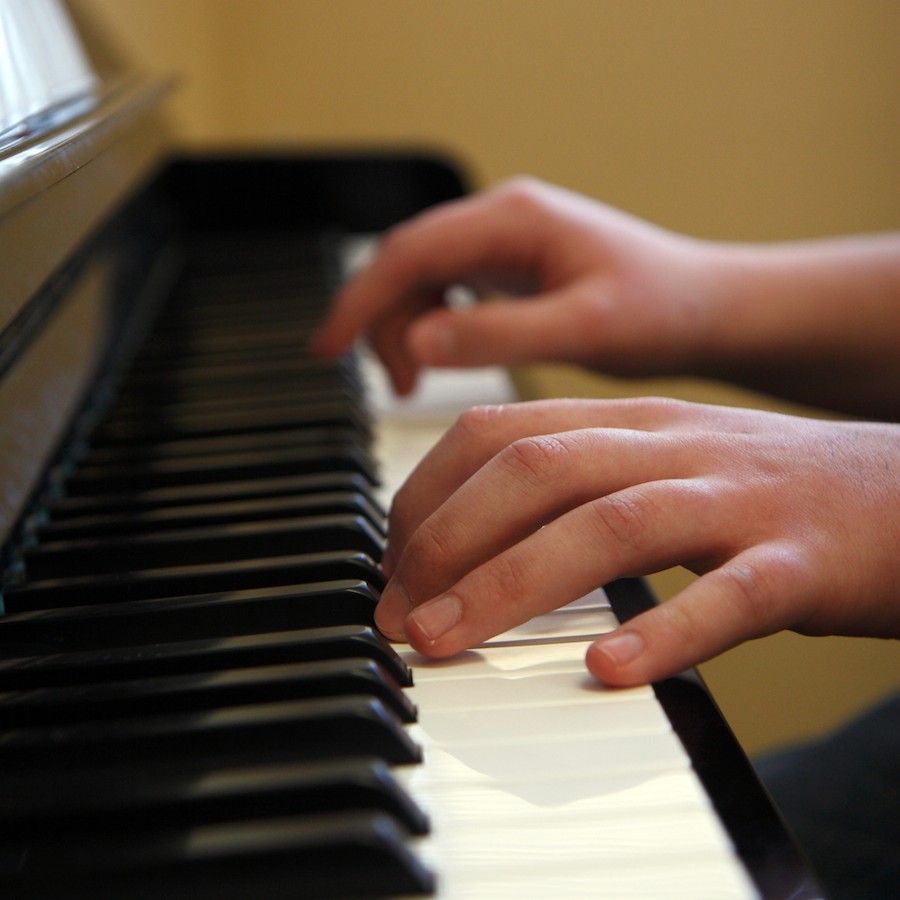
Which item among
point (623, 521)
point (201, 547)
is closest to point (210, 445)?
point (201, 547)

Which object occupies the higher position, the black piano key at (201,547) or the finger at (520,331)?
the black piano key at (201,547)

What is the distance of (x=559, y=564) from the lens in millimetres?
488

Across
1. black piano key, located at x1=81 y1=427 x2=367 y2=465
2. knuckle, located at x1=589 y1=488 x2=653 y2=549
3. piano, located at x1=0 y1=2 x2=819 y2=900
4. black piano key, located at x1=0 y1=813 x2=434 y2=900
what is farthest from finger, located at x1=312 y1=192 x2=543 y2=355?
black piano key, located at x1=0 y1=813 x2=434 y2=900

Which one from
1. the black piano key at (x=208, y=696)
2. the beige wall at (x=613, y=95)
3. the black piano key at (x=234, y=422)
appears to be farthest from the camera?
the beige wall at (x=613, y=95)

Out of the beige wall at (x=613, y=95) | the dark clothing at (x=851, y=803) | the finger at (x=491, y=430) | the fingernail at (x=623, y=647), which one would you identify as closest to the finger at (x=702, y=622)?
the fingernail at (x=623, y=647)

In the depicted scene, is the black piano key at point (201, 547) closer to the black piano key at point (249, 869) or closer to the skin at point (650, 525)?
the skin at point (650, 525)

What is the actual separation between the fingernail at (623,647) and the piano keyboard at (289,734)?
18mm

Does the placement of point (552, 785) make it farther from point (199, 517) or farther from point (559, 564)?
point (199, 517)

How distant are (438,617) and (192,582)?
15 centimetres

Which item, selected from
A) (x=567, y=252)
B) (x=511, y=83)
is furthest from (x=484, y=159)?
(x=567, y=252)

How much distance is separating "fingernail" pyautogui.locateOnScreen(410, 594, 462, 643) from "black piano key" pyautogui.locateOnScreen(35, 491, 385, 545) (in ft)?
0.52

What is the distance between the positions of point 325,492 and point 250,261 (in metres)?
0.76

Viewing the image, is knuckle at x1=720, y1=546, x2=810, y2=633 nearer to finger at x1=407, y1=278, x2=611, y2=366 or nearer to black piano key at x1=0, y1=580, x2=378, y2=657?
black piano key at x1=0, y1=580, x2=378, y2=657

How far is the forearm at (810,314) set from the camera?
1.05 meters
